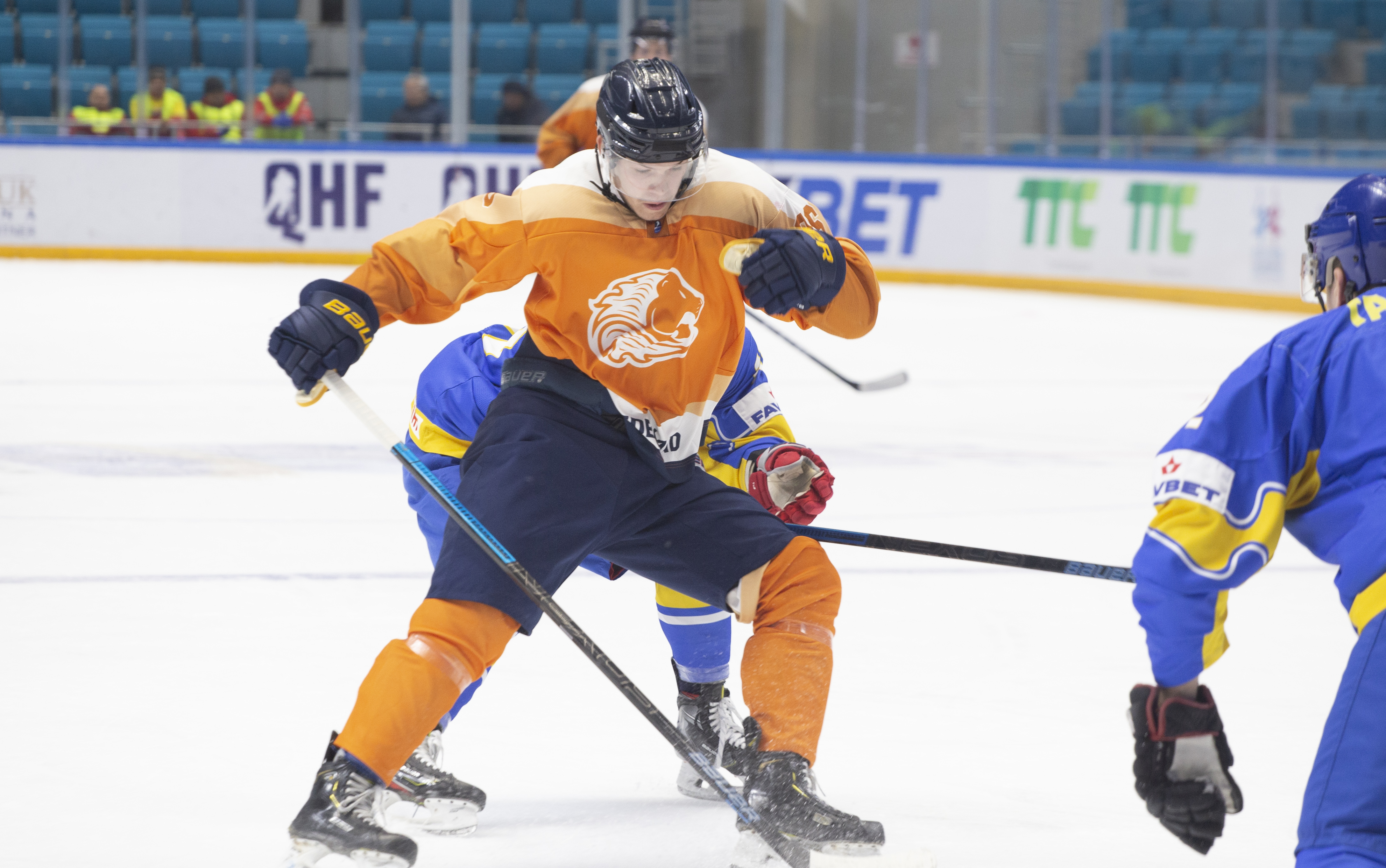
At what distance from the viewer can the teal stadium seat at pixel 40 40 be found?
12.1 m

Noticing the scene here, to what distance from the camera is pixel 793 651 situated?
1.99 m

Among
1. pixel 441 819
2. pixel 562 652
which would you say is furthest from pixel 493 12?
pixel 441 819

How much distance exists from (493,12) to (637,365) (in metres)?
11.5

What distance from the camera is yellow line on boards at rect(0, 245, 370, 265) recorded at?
11.2 metres

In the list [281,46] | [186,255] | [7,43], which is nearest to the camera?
[186,255]

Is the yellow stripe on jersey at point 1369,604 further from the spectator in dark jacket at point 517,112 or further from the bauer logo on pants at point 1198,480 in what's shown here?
the spectator in dark jacket at point 517,112

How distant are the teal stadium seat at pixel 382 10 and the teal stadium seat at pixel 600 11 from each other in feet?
4.99


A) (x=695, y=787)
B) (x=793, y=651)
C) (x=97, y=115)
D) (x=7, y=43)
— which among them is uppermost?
(x=7, y=43)

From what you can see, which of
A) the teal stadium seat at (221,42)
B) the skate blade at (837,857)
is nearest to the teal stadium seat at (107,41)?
the teal stadium seat at (221,42)

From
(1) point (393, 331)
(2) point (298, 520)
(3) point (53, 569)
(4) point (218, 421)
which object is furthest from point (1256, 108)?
(3) point (53, 569)

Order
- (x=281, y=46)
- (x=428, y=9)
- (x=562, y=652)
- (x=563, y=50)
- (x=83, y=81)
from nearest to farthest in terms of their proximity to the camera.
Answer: (x=562, y=652)
(x=83, y=81)
(x=281, y=46)
(x=563, y=50)
(x=428, y=9)

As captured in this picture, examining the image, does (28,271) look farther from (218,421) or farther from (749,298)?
(749,298)

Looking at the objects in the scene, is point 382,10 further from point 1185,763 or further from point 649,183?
point 1185,763

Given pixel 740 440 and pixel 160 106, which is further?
pixel 160 106
